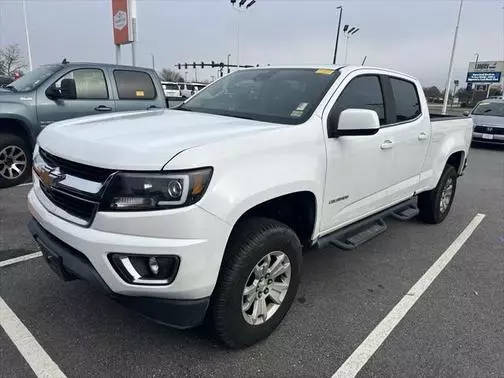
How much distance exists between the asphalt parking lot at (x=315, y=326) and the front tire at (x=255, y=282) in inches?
7.3

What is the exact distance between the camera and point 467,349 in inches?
108

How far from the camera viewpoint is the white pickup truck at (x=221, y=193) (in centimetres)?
203

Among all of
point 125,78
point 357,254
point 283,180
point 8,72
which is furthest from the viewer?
point 8,72

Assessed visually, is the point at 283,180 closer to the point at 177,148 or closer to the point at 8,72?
the point at 177,148

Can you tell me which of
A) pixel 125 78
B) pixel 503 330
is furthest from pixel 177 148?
pixel 125 78

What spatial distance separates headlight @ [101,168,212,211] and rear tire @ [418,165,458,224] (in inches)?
155

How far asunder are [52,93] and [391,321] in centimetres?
566

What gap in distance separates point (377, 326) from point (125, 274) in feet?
6.13

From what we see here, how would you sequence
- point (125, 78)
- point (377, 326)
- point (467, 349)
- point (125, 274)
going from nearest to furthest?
1. point (125, 274)
2. point (467, 349)
3. point (377, 326)
4. point (125, 78)

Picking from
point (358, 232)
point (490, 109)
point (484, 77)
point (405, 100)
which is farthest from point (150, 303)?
point (484, 77)

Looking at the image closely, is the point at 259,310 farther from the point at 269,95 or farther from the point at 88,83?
the point at 88,83

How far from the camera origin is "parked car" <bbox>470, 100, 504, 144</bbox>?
13.4 meters

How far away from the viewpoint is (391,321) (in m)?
3.04

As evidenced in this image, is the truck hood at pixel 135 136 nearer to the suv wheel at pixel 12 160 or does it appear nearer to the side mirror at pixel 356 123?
the side mirror at pixel 356 123
